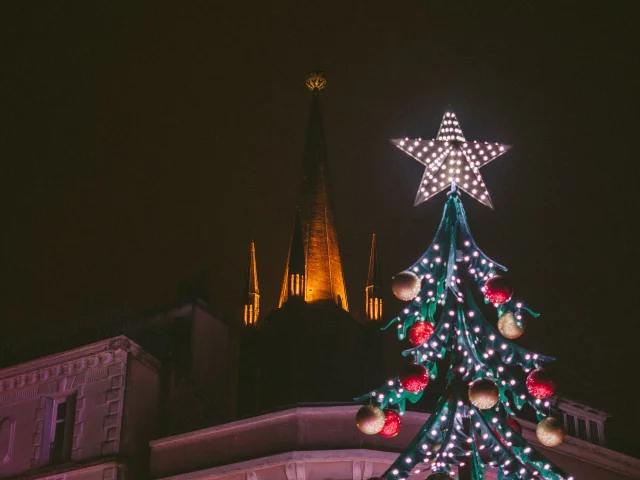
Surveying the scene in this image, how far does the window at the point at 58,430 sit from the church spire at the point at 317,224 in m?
20.9

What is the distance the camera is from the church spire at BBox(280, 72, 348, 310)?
54.4 metres

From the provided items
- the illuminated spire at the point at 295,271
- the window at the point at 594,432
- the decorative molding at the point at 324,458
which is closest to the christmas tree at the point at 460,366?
the decorative molding at the point at 324,458

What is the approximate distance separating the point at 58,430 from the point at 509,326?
19.8 m

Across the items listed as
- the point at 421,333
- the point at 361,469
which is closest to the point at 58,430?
the point at 361,469

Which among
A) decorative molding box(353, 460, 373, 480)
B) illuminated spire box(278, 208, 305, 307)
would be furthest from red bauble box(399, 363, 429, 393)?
illuminated spire box(278, 208, 305, 307)

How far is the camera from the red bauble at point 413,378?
17.7m

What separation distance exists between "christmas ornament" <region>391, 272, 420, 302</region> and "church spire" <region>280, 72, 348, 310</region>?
35263mm

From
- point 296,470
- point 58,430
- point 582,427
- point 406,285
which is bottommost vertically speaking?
point 406,285

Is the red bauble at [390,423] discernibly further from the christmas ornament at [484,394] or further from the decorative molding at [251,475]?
the decorative molding at [251,475]

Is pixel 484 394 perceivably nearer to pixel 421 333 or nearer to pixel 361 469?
pixel 421 333

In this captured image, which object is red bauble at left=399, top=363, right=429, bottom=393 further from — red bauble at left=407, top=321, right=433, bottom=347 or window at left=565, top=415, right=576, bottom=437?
window at left=565, top=415, right=576, bottom=437

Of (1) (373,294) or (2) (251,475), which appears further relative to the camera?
Result: (1) (373,294)

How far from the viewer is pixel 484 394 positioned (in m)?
16.9

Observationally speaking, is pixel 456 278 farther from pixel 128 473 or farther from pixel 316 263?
pixel 316 263
